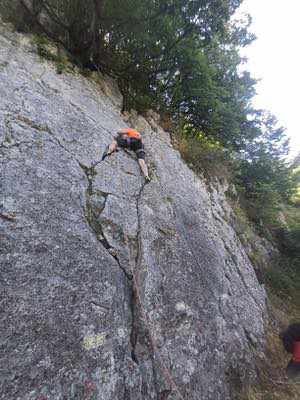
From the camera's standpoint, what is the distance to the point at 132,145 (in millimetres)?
5395

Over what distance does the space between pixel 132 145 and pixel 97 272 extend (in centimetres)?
340

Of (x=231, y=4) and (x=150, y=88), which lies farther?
(x=150, y=88)

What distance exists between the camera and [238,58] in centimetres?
962

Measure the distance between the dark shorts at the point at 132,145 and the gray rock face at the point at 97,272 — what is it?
0.25 meters

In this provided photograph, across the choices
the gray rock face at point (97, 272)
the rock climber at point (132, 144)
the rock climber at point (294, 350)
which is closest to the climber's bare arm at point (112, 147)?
the rock climber at point (132, 144)

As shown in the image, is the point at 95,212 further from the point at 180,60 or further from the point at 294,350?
the point at 180,60

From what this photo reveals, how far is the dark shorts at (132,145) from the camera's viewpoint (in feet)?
17.3

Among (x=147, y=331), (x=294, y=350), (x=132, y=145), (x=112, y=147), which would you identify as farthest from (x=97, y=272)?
(x=294, y=350)

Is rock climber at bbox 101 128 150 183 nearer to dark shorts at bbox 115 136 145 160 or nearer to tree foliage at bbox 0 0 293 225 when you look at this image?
dark shorts at bbox 115 136 145 160

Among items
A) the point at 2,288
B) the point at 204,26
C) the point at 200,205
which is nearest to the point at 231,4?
the point at 204,26

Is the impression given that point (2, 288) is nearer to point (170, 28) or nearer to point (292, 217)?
point (170, 28)

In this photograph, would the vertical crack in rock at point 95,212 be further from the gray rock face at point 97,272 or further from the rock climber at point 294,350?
the rock climber at point 294,350

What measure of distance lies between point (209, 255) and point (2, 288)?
12.1 ft

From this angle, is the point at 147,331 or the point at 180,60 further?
the point at 180,60
